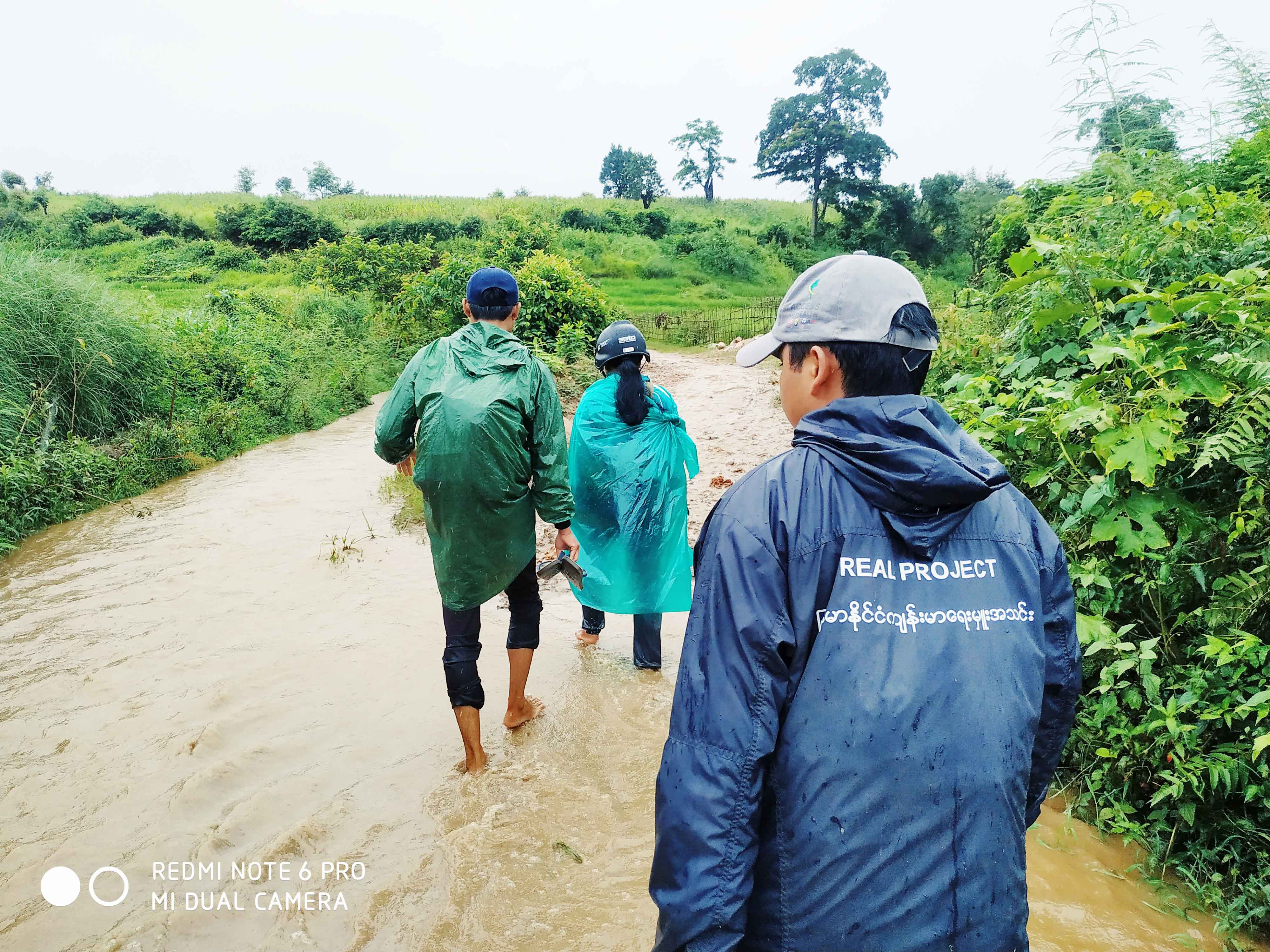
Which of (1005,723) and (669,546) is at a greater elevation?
(1005,723)

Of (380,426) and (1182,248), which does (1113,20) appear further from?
(380,426)

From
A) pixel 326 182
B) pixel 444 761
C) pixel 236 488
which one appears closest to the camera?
pixel 444 761

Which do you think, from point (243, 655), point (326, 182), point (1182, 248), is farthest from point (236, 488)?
point (326, 182)

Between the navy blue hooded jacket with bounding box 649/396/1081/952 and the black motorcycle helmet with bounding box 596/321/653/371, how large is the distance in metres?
2.59

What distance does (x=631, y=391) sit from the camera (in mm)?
3684

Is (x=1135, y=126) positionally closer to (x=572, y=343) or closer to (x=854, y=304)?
(x=854, y=304)

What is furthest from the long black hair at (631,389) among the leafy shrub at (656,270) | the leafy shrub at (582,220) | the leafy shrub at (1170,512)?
the leafy shrub at (582,220)

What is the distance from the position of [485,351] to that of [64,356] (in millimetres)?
7620

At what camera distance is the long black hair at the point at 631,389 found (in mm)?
3684

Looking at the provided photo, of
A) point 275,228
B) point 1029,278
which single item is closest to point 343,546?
point 1029,278

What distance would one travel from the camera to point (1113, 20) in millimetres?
3680

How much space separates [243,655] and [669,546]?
2.54 m

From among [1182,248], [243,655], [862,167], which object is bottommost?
[243,655]

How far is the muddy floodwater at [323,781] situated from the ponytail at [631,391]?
1.40 metres
